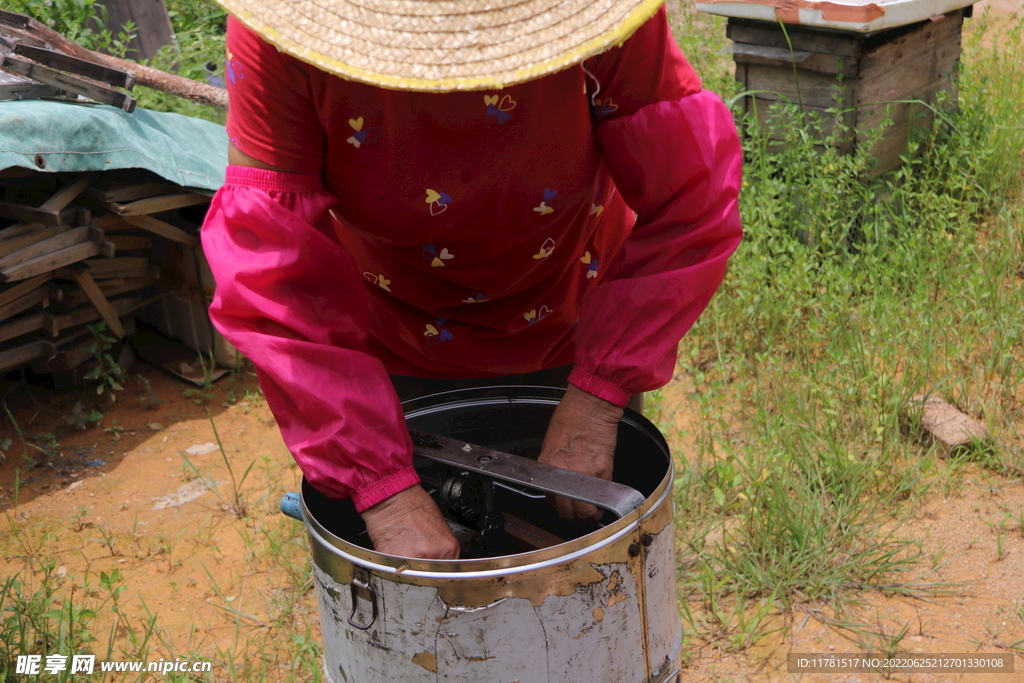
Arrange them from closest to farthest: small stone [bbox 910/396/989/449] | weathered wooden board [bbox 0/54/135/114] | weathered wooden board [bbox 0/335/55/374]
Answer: small stone [bbox 910/396/989/449], weathered wooden board [bbox 0/54/135/114], weathered wooden board [bbox 0/335/55/374]

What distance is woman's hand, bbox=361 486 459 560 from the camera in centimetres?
143

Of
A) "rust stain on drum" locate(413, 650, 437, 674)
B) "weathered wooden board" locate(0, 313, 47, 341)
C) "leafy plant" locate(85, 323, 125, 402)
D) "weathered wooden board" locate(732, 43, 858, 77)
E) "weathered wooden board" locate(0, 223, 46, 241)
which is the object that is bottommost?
"leafy plant" locate(85, 323, 125, 402)

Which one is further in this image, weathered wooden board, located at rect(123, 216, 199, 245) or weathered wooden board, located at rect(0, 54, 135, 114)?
weathered wooden board, located at rect(123, 216, 199, 245)

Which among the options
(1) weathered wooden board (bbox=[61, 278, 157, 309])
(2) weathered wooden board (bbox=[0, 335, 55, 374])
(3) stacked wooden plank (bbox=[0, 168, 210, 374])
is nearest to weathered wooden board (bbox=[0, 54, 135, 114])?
(3) stacked wooden plank (bbox=[0, 168, 210, 374])

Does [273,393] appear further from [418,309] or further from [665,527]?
[665,527]

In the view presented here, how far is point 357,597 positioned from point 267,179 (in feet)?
2.36

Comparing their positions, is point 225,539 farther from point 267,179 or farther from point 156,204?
point 267,179

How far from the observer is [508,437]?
75.9 inches

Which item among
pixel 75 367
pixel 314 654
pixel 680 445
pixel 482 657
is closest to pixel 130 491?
pixel 75 367

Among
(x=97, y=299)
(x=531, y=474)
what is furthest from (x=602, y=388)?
(x=97, y=299)

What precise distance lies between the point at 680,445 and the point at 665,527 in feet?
6.65

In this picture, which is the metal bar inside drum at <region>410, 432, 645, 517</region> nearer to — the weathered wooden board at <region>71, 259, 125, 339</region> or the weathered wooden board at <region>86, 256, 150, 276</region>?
the weathered wooden board at <region>71, 259, 125, 339</region>

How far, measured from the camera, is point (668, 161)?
1634 mm

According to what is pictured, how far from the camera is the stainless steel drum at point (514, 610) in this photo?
1.30 meters
